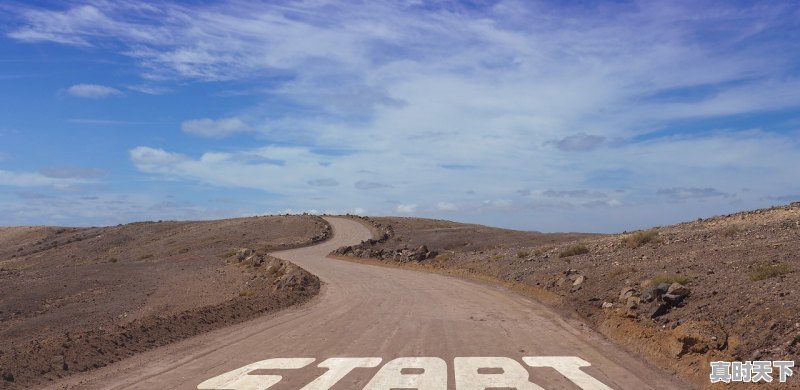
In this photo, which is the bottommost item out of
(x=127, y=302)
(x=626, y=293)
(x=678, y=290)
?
(x=127, y=302)

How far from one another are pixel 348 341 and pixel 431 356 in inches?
96.6

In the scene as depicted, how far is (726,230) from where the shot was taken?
24938 millimetres

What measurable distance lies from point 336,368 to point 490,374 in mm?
2531

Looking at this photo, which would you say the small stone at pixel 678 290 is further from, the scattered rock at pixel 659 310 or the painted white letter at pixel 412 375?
the painted white letter at pixel 412 375

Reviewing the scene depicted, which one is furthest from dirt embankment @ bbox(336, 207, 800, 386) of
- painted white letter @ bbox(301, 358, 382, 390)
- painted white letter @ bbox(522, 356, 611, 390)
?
painted white letter @ bbox(301, 358, 382, 390)

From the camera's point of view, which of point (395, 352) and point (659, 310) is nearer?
point (395, 352)

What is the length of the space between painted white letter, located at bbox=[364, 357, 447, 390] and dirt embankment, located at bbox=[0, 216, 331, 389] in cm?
570

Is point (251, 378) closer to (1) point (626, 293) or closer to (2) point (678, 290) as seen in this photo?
(2) point (678, 290)

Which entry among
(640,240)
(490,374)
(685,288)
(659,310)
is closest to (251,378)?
(490,374)

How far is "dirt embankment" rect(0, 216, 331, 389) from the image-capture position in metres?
12.2

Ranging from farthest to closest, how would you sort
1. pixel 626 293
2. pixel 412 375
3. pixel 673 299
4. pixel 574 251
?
1. pixel 574 251
2. pixel 626 293
3. pixel 673 299
4. pixel 412 375

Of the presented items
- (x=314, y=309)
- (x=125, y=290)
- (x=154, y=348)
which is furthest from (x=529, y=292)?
(x=125, y=290)

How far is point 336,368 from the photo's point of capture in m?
10.1

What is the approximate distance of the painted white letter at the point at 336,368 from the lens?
893 cm
